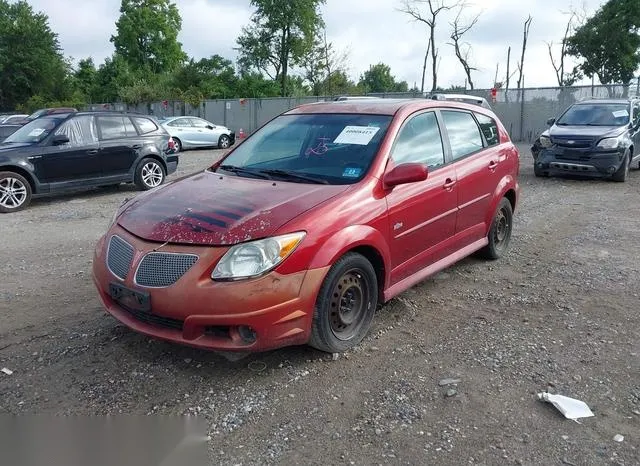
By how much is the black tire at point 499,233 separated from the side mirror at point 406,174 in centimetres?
200

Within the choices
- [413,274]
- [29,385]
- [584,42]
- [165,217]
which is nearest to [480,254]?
[413,274]

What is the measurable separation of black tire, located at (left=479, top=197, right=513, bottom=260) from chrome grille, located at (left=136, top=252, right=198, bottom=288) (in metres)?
3.49

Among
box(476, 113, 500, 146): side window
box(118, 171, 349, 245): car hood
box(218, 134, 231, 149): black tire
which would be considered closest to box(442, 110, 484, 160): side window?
box(476, 113, 500, 146): side window

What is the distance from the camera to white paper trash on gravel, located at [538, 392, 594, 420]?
3072mm

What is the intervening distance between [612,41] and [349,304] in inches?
1553

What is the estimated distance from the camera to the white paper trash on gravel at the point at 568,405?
307 centimetres

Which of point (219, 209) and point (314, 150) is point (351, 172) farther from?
point (219, 209)

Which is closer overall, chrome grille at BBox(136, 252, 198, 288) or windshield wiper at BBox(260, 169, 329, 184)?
chrome grille at BBox(136, 252, 198, 288)

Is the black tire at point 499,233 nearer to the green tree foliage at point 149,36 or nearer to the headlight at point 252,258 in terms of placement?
the headlight at point 252,258

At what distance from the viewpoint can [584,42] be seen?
37.6 m

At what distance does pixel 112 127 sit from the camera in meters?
10.5

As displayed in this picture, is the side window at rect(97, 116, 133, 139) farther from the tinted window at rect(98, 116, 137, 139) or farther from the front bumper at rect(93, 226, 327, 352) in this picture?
the front bumper at rect(93, 226, 327, 352)

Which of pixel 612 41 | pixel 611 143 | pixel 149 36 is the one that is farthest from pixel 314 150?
pixel 149 36

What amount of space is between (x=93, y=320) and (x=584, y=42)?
41.0 m
